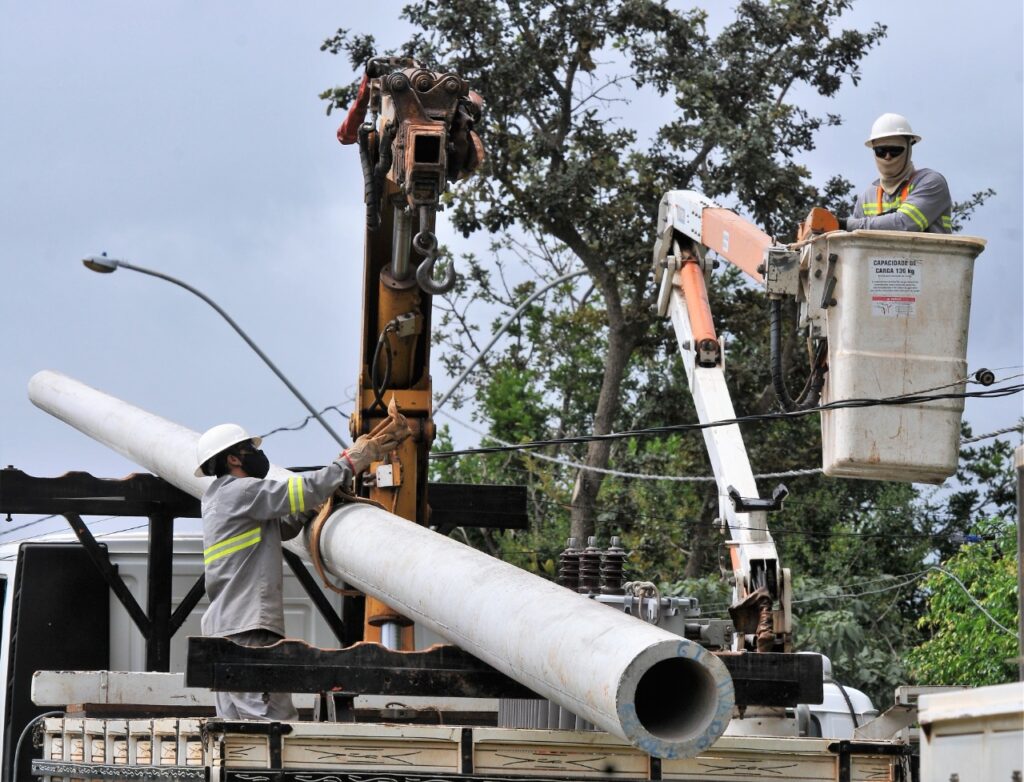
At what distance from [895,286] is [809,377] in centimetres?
88

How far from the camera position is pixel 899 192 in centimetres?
924

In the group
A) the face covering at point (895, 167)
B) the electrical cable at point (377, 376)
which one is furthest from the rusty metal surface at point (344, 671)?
the face covering at point (895, 167)

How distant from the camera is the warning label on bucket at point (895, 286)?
8.54 metres

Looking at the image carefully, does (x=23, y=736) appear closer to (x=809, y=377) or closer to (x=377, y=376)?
(x=377, y=376)

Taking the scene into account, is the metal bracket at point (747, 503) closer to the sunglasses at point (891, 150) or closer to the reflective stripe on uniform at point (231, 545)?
the sunglasses at point (891, 150)

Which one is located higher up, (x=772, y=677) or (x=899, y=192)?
(x=899, y=192)

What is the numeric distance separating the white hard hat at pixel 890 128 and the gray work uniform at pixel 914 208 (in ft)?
0.72

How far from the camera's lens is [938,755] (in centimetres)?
575

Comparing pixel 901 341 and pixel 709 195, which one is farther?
pixel 709 195

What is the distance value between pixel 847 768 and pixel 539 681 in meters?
1.38

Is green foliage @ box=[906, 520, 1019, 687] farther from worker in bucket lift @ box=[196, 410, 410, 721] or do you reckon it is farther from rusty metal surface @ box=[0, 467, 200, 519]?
worker in bucket lift @ box=[196, 410, 410, 721]

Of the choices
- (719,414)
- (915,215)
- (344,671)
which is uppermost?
(915,215)

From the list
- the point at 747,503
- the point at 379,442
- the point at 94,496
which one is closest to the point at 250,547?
the point at 379,442

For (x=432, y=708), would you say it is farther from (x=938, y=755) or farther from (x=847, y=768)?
(x=938, y=755)
